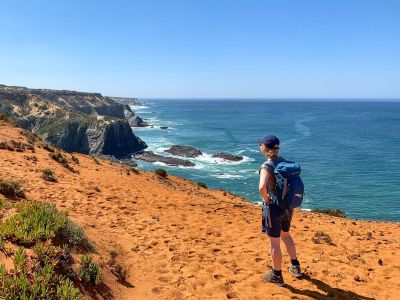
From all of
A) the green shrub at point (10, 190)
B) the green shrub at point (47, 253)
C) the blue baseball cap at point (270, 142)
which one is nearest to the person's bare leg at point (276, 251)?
the blue baseball cap at point (270, 142)

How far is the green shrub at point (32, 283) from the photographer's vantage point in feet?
15.3

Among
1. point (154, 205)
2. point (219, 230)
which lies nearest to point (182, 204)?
point (154, 205)

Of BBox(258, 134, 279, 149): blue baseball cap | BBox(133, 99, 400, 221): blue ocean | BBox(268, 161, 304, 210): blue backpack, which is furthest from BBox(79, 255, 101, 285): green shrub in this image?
BBox(133, 99, 400, 221): blue ocean

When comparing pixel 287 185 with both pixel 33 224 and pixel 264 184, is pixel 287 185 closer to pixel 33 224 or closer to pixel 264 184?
pixel 264 184

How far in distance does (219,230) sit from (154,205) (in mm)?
3514

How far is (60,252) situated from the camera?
20.3 feet

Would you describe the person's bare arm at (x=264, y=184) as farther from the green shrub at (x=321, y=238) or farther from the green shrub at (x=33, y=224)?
the green shrub at (x=321, y=238)

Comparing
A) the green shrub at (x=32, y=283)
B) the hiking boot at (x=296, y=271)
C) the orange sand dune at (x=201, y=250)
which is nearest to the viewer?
the green shrub at (x=32, y=283)

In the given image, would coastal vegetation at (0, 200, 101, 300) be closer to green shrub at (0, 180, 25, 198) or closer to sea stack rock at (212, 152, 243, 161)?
green shrub at (0, 180, 25, 198)

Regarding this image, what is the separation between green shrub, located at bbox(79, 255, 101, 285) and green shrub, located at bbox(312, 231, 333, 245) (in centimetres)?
635

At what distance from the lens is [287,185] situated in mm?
6105

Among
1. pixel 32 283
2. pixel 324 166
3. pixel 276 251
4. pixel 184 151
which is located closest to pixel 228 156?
pixel 184 151

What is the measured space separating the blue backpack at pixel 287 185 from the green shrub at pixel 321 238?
177 inches

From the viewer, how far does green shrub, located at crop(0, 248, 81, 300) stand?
467 centimetres
